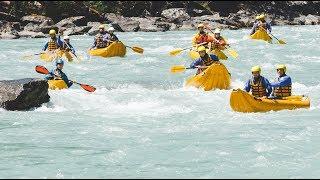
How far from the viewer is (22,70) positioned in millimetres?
19078

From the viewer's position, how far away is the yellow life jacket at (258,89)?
1266 cm

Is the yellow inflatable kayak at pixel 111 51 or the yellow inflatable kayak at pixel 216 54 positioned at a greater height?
the yellow inflatable kayak at pixel 216 54

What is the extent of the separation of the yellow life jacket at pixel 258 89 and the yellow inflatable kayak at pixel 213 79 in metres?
2.77

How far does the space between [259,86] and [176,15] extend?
1151 inches

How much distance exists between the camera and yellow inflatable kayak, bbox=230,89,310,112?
1233 cm

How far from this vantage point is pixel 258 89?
12703 mm

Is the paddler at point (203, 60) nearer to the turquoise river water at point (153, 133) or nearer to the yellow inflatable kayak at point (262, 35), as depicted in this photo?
the turquoise river water at point (153, 133)

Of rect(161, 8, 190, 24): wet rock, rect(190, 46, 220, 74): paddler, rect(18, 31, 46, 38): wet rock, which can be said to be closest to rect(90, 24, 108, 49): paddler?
rect(190, 46, 220, 74): paddler

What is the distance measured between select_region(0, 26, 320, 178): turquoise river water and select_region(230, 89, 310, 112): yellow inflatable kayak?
13cm

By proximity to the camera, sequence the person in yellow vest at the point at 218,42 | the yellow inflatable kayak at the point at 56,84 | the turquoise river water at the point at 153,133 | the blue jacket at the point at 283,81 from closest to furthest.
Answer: the turquoise river water at the point at 153,133 → the blue jacket at the point at 283,81 → the yellow inflatable kayak at the point at 56,84 → the person in yellow vest at the point at 218,42

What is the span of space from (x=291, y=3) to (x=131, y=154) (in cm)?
4091

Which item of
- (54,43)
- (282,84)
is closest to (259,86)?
(282,84)

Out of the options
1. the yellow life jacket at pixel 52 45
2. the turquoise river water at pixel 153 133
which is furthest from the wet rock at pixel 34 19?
the turquoise river water at pixel 153 133

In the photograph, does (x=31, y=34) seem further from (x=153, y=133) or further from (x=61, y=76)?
(x=153, y=133)
